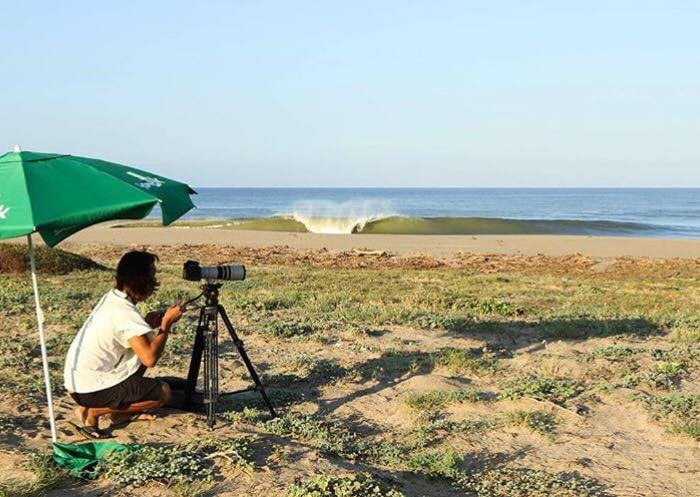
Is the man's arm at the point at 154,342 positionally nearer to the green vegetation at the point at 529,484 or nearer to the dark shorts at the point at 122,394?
the dark shorts at the point at 122,394

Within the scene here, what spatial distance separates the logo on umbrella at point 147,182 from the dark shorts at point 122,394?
1376mm

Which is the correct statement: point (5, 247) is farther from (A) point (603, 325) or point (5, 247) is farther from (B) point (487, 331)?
(A) point (603, 325)

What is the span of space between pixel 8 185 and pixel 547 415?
4348 mm

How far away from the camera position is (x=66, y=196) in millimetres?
4387

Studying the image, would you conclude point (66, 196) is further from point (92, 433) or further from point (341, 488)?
point (341, 488)

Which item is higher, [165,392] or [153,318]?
[153,318]

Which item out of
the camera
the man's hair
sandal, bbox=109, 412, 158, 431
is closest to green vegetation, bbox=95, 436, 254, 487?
sandal, bbox=109, 412, 158, 431

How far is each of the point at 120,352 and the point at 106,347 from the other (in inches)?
4.5

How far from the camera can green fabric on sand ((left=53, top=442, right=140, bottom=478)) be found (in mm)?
4406

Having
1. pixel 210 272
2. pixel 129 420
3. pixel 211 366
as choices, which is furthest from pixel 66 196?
pixel 129 420

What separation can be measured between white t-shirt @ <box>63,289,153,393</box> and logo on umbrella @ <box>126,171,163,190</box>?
2.65 ft

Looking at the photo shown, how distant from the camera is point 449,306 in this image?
10.9m

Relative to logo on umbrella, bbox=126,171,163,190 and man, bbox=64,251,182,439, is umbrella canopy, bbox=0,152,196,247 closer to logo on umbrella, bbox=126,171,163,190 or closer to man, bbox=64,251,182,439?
logo on umbrella, bbox=126,171,163,190

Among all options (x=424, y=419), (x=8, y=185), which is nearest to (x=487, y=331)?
(x=424, y=419)
